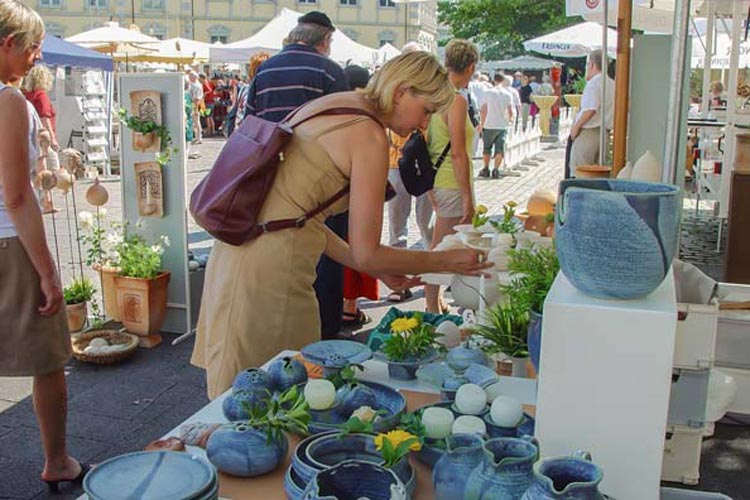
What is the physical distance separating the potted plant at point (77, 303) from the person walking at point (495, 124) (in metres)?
8.24

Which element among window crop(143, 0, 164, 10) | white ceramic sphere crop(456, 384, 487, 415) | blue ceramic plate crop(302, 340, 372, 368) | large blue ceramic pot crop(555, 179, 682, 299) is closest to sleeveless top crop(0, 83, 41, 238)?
blue ceramic plate crop(302, 340, 372, 368)

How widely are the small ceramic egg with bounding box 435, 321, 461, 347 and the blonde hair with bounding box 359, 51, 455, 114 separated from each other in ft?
2.03

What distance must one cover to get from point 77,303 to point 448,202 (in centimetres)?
214

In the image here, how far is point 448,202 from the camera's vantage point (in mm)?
4582

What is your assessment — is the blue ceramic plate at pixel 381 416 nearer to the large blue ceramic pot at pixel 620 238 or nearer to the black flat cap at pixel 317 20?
the large blue ceramic pot at pixel 620 238

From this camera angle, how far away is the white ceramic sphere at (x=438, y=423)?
141 cm

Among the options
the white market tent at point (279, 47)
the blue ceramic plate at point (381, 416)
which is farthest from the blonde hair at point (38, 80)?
the blue ceramic plate at point (381, 416)

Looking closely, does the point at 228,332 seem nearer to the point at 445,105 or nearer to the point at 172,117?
the point at 445,105

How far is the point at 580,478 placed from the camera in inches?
44.2

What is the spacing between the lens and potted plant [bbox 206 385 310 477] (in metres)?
1.37

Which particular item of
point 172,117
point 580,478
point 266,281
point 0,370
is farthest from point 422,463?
point 172,117

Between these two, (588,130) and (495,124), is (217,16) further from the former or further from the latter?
(588,130)

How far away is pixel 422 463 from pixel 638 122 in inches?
104

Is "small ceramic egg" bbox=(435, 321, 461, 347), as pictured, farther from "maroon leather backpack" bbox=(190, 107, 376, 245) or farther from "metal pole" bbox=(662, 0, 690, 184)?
"metal pole" bbox=(662, 0, 690, 184)
